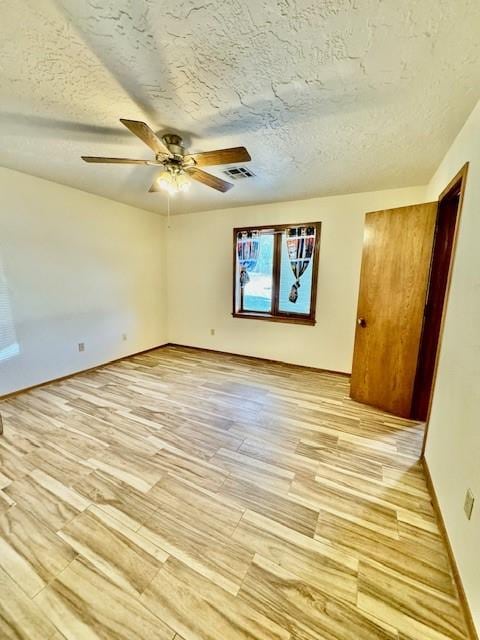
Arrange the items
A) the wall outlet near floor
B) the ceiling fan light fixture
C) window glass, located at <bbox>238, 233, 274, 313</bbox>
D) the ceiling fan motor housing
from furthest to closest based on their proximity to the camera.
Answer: window glass, located at <bbox>238, 233, 274, 313</bbox>
the ceiling fan light fixture
the ceiling fan motor housing
the wall outlet near floor

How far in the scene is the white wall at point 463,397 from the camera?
1.13m

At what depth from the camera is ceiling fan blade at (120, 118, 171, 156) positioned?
4.56 ft

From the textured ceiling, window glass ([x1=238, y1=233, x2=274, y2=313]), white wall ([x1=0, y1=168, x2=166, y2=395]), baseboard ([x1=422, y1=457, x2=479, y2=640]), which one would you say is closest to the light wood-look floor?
baseboard ([x1=422, y1=457, x2=479, y2=640])

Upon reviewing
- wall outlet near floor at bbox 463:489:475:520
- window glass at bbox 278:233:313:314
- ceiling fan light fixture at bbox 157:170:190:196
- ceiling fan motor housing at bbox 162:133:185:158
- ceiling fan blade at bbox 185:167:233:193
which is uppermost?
ceiling fan motor housing at bbox 162:133:185:158

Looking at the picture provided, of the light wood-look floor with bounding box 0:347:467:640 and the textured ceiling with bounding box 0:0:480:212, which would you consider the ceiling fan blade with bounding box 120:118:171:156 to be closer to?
the textured ceiling with bounding box 0:0:480:212

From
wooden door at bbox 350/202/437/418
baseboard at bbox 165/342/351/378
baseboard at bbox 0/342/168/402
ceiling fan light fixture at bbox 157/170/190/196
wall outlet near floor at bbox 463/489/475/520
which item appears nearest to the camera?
wall outlet near floor at bbox 463/489/475/520

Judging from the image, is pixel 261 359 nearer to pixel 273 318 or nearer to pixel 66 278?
pixel 273 318

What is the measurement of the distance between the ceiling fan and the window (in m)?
1.75

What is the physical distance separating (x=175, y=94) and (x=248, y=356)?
347 cm

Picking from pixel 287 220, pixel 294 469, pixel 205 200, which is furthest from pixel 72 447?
pixel 287 220

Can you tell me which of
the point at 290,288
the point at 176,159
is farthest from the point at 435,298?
the point at 176,159

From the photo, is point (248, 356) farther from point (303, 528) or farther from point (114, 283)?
point (303, 528)

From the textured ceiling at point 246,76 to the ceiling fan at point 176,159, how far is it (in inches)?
5.8

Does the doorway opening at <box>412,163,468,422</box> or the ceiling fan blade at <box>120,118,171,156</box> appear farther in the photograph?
the doorway opening at <box>412,163,468,422</box>
